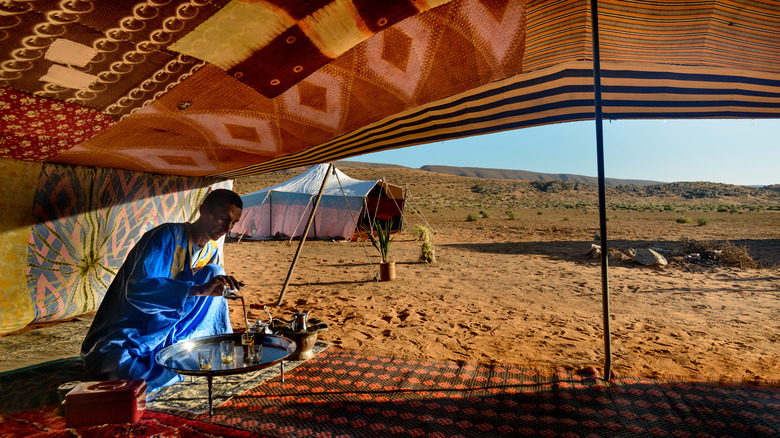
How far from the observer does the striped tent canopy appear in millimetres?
1517

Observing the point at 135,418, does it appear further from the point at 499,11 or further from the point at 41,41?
the point at 499,11

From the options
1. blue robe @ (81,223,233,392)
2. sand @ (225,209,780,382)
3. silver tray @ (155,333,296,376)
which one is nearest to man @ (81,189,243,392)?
blue robe @ (81,223,233,392)

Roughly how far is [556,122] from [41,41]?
3.21m

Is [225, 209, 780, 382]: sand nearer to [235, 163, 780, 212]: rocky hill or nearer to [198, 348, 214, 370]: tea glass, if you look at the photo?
[198, 348, 214, 370]: tea glass

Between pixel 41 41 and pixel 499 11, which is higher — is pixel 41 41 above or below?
below

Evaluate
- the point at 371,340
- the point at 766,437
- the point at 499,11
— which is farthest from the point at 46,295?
the point at 766,437

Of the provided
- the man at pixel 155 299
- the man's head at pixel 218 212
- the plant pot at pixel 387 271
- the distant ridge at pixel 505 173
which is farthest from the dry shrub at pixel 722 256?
the distant ridge at pixel 505 173

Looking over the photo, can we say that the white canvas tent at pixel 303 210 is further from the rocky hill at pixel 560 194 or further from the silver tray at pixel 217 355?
the rocky hill at pixel 560 194

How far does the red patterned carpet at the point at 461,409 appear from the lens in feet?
7.84

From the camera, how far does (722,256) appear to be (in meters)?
8.87

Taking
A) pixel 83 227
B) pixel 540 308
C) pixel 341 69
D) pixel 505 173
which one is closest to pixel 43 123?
pixel 341 69

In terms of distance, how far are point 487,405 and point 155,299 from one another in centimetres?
231

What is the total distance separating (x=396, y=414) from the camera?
2613mm

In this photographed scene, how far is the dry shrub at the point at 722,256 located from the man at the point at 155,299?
9.76 metres
